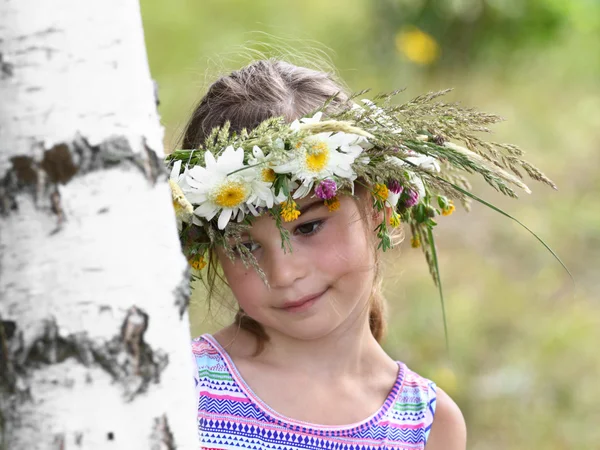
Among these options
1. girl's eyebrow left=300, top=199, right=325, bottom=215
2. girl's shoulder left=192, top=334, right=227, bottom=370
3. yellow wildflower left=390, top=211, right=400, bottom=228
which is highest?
girl's eyebrow left=300, top=199, right=325, bottom=215

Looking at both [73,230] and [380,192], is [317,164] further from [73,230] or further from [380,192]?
[73,230]

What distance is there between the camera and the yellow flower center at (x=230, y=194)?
182 centimetres

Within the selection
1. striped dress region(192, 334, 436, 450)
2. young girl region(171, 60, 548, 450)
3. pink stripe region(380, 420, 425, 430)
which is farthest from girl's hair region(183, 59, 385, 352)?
pink stripe region(380, 420, 425, 430)

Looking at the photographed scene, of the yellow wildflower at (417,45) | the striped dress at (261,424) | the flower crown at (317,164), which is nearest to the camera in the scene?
the flower crown at (317,164)

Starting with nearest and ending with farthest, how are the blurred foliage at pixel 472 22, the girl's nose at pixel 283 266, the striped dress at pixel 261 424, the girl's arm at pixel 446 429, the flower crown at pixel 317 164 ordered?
the flower crown at pixel 317 164 → the girl's nose at pixel 283 266 → the striped dress at pixel 261 424 → the girl's arm at pixel 446 429 → the blurred foliage at pixel 472 22

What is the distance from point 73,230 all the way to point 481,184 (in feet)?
15.1

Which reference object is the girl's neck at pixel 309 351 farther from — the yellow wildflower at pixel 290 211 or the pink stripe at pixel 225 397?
the yellow wildflower at pixel 290 211

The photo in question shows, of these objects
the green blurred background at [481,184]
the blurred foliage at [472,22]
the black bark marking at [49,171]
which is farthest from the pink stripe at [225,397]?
the blurred foliage at [472,22]

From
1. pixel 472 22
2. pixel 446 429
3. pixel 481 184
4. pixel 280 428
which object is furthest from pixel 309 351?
pixel 472 22

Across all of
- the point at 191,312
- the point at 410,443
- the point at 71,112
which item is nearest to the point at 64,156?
the point at 71,112

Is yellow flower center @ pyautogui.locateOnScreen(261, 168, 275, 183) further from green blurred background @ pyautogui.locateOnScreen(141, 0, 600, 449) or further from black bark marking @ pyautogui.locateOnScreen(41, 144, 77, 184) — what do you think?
black bark marking @ pyautogui.locateOnScreen(41, 144, 77, 184)

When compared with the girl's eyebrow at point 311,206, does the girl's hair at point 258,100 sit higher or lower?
higher

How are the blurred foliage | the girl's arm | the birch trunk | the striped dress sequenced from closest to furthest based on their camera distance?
1. the birch trunk
2. the striped dress
3. the girl's arm
4. the blurred foliage

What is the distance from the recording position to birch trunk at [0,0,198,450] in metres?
1.02
